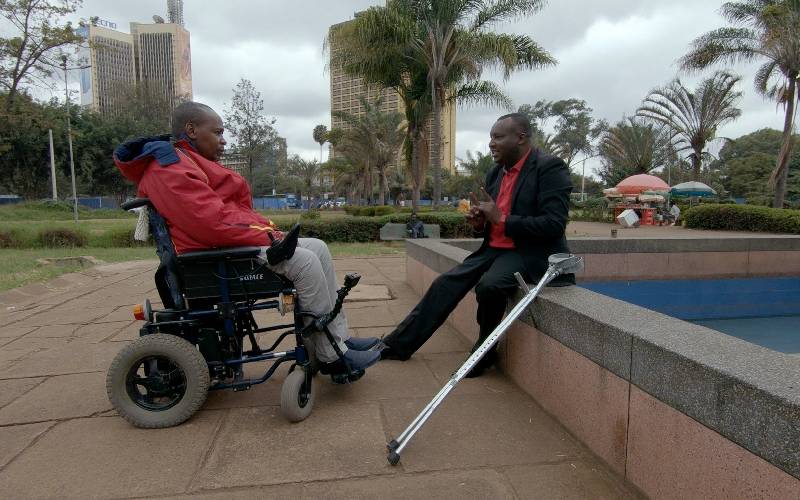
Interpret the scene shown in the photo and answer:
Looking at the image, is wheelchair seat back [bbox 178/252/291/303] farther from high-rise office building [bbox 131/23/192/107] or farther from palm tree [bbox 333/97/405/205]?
high-rise office building [bbox 131/23/192/107]

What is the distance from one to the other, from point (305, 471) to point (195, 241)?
3.99 ft

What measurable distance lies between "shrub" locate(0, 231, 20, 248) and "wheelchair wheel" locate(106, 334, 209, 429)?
14.4 metres

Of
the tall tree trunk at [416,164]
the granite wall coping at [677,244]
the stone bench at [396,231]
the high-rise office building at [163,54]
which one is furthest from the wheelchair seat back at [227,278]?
the high-rise office building at [163,54]

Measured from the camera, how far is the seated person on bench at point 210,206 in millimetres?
2402

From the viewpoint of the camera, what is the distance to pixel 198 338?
260 centimetres

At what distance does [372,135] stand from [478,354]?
36875 millimetres

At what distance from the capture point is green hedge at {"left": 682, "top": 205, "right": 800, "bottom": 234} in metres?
15.5

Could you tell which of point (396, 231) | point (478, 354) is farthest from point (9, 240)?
point (478, 354)

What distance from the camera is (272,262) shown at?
2.45 m

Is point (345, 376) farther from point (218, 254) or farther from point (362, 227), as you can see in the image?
point (362, 227)

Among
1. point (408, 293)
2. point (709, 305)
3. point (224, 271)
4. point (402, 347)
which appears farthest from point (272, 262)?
point (709, 305)

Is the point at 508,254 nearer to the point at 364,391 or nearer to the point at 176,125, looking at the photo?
the point at 364,391

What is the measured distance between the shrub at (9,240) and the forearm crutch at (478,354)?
15455mm

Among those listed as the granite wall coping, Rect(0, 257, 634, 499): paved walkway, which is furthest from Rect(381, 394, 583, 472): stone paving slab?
the granite wall coping
